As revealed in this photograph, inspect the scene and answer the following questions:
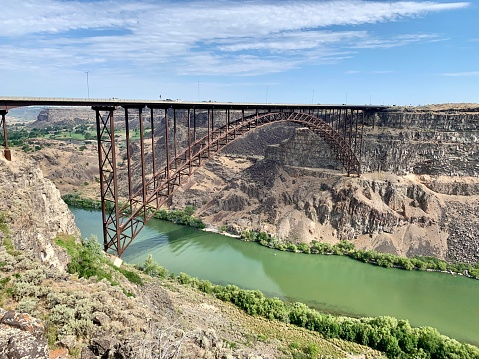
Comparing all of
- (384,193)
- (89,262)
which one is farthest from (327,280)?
(89,262)

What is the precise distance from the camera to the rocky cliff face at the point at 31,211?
11.6m

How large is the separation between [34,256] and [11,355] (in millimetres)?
7370

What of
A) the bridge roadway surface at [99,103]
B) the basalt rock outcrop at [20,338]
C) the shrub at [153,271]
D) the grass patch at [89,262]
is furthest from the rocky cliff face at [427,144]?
the basalt rock outcrop at [20,338]

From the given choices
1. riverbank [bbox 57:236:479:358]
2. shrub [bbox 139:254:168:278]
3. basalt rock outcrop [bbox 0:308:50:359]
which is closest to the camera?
basalt rock outcrop [bbox 0:308:50:359]

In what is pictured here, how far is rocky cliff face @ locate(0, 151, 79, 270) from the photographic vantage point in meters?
11.6

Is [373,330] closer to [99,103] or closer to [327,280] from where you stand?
[327,280]

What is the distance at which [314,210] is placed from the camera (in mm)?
34875

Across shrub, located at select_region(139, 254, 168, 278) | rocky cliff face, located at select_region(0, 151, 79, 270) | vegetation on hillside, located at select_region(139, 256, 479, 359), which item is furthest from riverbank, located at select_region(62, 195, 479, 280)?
rocky cliff face, located at select_region(0, 151, 79, 270)

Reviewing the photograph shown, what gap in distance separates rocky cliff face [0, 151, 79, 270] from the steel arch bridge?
1.10m

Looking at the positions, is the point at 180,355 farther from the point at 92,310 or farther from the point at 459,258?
the point at 459,258

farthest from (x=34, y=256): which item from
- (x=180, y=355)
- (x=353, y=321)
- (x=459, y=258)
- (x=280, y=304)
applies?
(x=459, y=258)

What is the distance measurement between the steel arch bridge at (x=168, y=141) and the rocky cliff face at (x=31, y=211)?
3.62 feet

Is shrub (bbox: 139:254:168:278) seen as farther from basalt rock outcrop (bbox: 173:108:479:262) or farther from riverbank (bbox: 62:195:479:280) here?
basalt rock outcrop (bbox: 173:108:479:262)

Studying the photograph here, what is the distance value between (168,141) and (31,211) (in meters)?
23.1
